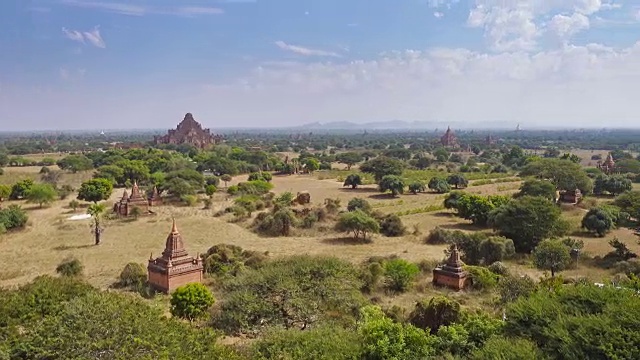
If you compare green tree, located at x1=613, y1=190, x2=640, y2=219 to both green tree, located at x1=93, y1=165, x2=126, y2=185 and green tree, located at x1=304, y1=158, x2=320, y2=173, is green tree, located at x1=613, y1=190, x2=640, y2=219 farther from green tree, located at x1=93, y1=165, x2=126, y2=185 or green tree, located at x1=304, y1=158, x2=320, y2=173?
green tree, located at x1=93, y1=165, x2=126, y2=185

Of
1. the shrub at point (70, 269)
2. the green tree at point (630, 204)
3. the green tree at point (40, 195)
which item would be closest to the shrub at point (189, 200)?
the green tree at point (40, 195)

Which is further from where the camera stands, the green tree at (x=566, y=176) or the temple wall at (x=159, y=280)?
the green tree at (x=566, y=176)

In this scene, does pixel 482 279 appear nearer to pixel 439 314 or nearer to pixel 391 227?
pixel 439 314

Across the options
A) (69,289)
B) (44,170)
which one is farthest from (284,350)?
(44,170)

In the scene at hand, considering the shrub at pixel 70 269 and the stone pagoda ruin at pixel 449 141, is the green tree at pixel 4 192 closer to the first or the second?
the shrub at pixel 70 269

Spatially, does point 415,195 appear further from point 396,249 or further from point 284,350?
point 284,350

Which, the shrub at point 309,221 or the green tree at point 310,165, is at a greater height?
the green tree at point 310,165

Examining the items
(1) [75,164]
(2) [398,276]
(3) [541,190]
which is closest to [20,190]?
(1) [75,164]
